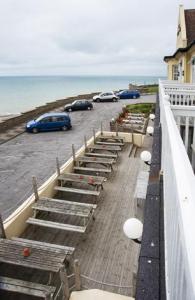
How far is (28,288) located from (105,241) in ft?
9.57

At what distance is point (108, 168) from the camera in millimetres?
14172

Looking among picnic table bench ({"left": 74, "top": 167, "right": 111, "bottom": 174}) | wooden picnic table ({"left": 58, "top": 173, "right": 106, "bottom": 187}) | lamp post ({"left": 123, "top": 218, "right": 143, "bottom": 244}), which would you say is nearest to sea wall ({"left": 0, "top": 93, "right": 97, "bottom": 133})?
picnic table bench ({"left": 74, "top": 167, "right": 111, "bottom": 174})

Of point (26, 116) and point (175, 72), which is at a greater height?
point (175, 72)

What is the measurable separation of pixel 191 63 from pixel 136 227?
15.6 metres

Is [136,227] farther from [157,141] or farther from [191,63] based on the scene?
[191,63]

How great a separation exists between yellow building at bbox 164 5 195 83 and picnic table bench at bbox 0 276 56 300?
13.5 meters

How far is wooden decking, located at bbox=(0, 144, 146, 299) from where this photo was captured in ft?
24.0

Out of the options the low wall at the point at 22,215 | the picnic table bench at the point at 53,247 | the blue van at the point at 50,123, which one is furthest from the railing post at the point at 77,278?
the blue van at the point at 50,123

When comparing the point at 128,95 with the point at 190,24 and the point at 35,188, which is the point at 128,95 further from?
the point at 35,188

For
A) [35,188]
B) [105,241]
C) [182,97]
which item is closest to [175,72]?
[182,97]

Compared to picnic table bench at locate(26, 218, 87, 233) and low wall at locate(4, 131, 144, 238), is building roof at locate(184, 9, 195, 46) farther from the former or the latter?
picnic table bench at locate(26, 218, 87, 233)

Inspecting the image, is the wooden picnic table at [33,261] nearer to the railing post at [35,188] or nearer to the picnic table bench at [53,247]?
the picnic table bench at [53,247]

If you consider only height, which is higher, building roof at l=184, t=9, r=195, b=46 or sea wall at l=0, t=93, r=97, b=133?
building roof at l=184, t=9, r=195, b=46

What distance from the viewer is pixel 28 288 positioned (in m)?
6.59
